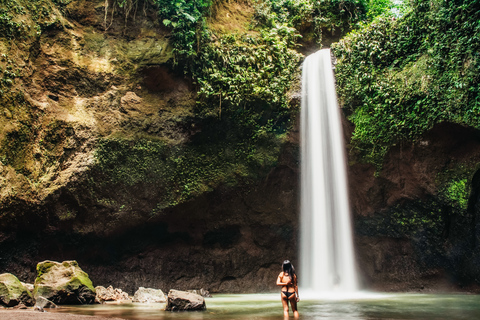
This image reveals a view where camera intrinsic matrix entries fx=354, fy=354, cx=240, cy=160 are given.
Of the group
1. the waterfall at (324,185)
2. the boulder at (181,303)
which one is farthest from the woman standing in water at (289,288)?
the waterfall at (324,185)

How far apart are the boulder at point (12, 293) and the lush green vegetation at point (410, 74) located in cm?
936

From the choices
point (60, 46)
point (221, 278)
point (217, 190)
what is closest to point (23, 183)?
point (60, 46)

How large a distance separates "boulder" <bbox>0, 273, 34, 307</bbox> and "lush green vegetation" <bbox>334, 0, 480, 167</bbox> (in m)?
9.36

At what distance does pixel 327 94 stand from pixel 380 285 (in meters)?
6.56

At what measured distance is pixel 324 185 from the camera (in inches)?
452

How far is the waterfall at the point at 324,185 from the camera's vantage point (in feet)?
36.8

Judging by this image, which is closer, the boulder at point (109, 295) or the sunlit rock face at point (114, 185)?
the boulder at point (109, 295)

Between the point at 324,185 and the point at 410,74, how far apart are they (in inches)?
164

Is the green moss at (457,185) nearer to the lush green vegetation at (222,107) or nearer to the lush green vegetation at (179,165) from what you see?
the lush green vegetation at (222,107)

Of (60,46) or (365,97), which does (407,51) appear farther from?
(60,46)

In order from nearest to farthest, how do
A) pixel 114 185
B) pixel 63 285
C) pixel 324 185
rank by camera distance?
pixel 63 285
pixel 114 185
pixel 324 185

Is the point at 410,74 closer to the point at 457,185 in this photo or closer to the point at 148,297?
the point at 457,185

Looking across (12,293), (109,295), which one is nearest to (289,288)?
(12,293)

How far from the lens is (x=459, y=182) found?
9828 millimetres
